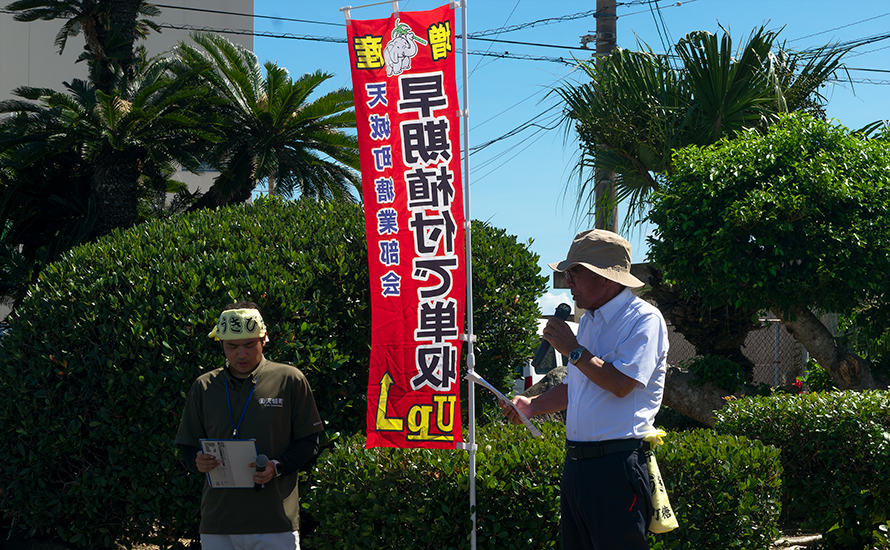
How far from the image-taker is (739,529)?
14.3ft

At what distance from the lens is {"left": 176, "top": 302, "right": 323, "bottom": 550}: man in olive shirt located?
364cm

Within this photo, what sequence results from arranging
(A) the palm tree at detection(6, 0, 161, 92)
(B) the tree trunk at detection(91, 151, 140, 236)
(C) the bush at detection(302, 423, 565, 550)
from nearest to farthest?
1. (C) the bush at detection(302, 423, 565, 550)
2. (B) the tree trunk at detection(91, 151, 140, 236)
3. (A) the palm tree at detection(6, 0, 161, 92)

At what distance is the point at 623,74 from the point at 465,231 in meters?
5.56

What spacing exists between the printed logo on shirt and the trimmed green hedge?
0.76 metres

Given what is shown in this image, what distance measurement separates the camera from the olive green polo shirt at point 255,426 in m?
3.64

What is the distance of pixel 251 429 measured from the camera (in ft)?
12.1

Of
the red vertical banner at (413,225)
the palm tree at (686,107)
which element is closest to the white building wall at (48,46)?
the palm tree at (686,107)

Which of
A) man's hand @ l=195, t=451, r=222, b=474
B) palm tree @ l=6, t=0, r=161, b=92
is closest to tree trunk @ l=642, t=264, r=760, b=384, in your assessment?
man's hand @ l=195, t=451, r=222, b=474

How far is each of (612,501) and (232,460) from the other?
1776 mm

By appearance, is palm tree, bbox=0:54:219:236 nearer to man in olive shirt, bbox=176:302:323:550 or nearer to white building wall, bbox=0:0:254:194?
man in olive shirt, bbox=176:302:323:550

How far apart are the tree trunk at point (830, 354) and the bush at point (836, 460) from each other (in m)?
2.27

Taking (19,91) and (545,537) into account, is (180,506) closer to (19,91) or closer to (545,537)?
(545,537)

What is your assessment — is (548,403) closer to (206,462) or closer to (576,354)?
(576,354)

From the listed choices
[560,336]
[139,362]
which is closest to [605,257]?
[560,336]
